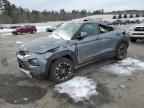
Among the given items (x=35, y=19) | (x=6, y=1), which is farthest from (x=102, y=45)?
(x=35, y=19)

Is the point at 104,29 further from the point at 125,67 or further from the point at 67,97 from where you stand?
the point at 67,97

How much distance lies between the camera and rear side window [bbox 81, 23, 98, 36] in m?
6.59

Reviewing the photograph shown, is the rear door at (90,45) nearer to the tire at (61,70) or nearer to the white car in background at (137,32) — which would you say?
the tire at (61,70)

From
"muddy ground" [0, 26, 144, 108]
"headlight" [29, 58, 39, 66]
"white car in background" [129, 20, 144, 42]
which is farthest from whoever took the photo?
"white car in background" [129, 20, 144, 42]

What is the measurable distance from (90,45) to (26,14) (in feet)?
303

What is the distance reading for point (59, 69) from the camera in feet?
18.7

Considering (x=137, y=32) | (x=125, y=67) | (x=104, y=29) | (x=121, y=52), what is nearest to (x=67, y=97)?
(x=125, y=67)

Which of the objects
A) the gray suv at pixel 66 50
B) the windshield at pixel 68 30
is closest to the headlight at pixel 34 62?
the gray suv at pixel 66 50

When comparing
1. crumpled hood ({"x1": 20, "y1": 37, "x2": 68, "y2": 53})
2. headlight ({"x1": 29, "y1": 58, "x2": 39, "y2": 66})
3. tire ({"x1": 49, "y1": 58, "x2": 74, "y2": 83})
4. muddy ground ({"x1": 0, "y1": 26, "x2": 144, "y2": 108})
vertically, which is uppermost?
crumpled hood ({"x1": 20, "y1": 37, "x2": 68, "y2": 53})

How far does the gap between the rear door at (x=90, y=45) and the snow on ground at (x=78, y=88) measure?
0.68 m

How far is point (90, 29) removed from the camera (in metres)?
6.73

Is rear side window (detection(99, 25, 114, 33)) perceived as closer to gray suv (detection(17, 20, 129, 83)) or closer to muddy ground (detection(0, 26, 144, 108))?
gray suv (detection(17, 20, 129, 83))

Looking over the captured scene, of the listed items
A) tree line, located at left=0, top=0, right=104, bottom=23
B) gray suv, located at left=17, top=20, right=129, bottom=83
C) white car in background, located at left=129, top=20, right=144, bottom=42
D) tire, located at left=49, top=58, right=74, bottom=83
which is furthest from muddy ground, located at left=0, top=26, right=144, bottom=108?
tree line, located at left=0, top=0, right=104, bottom=23

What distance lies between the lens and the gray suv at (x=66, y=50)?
5445 mm
